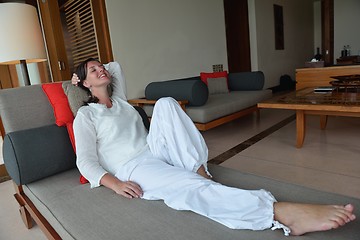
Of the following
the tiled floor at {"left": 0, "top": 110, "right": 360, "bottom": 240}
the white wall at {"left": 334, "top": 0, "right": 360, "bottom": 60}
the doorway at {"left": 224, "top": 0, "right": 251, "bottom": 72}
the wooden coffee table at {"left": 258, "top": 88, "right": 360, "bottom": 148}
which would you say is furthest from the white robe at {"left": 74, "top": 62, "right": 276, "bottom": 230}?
the white wall at {"left": 334, "top": 0, "right": 360, "bottom": 60}

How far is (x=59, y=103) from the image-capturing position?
152 centimetres

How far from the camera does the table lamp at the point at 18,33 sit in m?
1.90

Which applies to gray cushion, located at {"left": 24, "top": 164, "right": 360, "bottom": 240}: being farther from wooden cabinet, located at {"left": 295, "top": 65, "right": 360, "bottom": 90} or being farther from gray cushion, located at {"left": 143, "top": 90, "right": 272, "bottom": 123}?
wooden cabinet, located at {"left": 295, "top": 65, "right": 360, "bottom": 90}

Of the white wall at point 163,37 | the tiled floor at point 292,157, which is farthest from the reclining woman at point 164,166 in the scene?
the white wall at point 163,37

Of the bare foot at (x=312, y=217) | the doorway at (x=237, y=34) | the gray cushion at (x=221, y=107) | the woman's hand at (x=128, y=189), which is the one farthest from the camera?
the doorway at (x=237, y=34)

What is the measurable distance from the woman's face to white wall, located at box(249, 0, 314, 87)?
489 cm

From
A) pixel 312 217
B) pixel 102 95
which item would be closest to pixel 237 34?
pixel 102 95

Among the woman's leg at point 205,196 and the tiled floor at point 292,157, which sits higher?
the woman's leg at point 205,196

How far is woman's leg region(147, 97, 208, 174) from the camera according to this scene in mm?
1233

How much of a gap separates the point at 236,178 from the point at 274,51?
5.78 meters

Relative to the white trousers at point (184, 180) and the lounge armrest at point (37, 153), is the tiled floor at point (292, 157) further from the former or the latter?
the white trousers at point (184, 180)

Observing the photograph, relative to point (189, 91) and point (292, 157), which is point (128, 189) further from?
point (189, 91)

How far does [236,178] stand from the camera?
1309mm

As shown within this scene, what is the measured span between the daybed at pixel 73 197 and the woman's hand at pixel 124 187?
0.09ft
